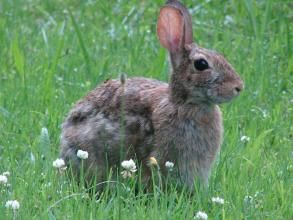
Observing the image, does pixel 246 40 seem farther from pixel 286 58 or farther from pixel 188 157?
pixel 188 157

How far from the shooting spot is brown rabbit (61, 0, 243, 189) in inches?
237

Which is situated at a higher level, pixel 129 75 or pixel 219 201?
pixel 219 201

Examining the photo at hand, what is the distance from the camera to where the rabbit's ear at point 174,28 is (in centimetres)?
631

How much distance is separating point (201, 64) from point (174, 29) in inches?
16.1

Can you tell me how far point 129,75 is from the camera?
26.1 ft

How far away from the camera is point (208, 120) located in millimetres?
6117

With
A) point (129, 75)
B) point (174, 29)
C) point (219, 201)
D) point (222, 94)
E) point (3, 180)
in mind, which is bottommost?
point (129, 75)

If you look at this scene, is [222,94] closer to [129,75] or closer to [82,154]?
[82,154]

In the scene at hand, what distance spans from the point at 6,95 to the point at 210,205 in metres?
2.41

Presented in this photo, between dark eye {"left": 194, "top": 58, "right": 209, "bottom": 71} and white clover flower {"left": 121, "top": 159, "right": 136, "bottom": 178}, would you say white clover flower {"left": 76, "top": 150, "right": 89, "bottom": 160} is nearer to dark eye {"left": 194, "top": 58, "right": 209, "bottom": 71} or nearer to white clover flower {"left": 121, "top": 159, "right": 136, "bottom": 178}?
white clover flower {"left": 121, "top": 159, "right": 136, "bottom": 178}

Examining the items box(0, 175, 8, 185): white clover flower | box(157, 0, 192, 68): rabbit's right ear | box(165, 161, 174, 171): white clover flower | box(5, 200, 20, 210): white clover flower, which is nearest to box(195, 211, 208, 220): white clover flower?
box(165, 161, 174, 171): white clover flower

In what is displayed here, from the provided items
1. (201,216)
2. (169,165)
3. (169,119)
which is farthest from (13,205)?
(169,119)

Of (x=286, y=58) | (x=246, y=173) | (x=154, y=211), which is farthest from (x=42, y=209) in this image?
(x=286, y=58)

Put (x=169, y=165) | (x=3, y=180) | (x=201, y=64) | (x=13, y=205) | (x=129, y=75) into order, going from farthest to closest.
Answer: (x=129, y=75) < (x=201, y=64) < (x=169, y=165) < (x=3, y=180) < (x=13, y=205)
